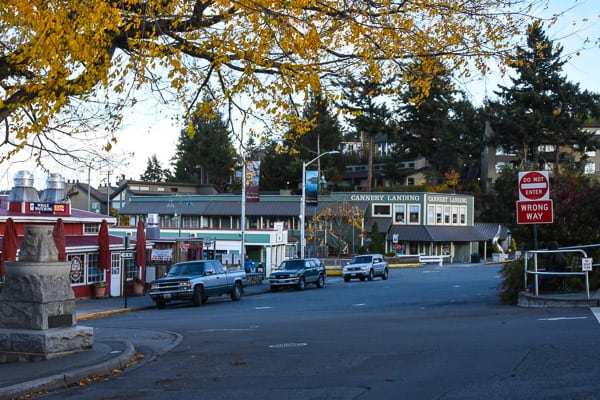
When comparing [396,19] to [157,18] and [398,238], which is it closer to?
[157,18]

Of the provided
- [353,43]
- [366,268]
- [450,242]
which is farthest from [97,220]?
[450,242]

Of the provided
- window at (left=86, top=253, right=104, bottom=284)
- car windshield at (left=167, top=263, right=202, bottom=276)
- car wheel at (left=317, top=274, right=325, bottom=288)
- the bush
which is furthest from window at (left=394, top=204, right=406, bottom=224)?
the bush

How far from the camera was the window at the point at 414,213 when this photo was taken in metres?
80.6

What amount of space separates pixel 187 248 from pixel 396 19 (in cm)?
3255

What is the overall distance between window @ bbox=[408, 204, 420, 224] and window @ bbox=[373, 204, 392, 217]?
2.14m

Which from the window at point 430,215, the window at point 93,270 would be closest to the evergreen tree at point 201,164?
the window at point 430,215

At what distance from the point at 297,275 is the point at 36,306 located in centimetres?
2907

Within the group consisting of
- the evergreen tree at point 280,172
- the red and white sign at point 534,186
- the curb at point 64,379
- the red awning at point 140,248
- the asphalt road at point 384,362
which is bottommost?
the curb at point 64,379

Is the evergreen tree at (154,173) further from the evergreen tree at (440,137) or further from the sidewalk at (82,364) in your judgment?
the sidewalk at (82,364)

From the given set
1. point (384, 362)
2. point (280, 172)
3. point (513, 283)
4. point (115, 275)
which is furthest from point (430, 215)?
point (384, 362)

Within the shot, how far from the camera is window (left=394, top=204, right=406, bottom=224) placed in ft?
266

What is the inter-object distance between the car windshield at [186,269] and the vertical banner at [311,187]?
55.0ft

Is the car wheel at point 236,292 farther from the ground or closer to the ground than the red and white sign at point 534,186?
closer to the ground

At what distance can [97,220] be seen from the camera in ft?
128
